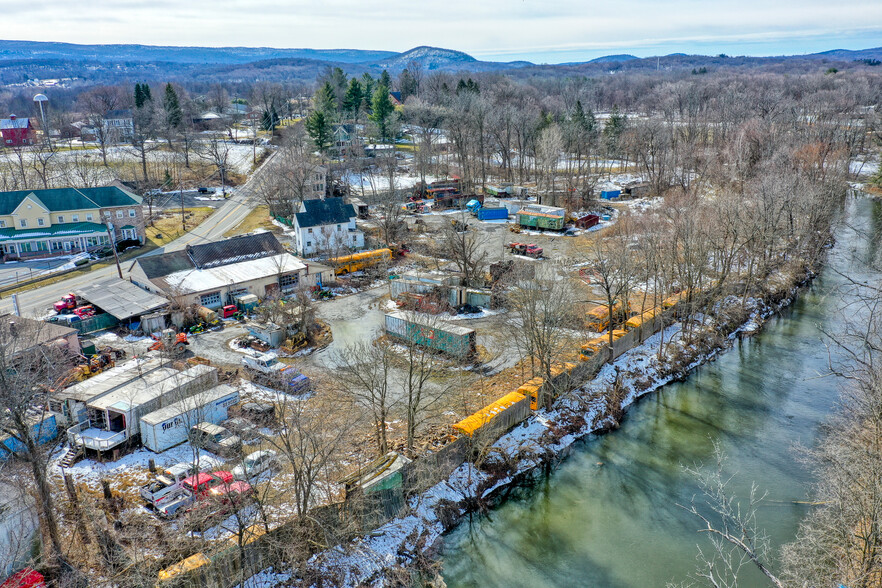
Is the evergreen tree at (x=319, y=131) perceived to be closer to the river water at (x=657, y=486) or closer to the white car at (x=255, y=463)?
the river water at (x=657, y=486)

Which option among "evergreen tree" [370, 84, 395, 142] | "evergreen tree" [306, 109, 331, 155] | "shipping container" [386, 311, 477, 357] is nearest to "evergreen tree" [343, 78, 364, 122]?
"evergreen tree" [370, 84, 395, 142]

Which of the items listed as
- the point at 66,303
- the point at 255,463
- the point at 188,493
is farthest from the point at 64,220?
the point at 255,463

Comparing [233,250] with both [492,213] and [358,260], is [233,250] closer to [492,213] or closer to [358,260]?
[358,260]

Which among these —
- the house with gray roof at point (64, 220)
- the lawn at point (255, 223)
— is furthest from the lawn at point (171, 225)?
the lawn at point (255, 223)

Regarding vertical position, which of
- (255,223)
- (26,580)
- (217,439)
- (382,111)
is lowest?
(26,580)

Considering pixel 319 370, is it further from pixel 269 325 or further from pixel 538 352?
pixel 538 352

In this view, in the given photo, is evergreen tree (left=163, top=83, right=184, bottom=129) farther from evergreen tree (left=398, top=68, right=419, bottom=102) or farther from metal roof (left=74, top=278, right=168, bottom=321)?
metal roof (left=74, top=278, right=168, bottom=321)

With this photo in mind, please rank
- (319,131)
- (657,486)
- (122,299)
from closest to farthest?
1. (657,486)
2. (122,299)
3. (319,131)
